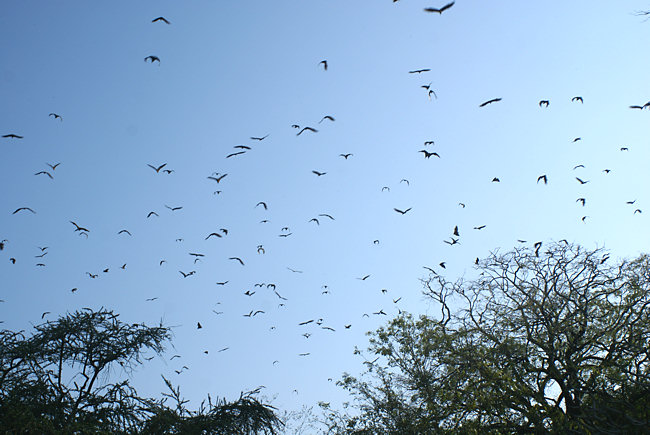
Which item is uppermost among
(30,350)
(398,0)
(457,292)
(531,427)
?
(398,0)

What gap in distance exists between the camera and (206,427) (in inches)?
686

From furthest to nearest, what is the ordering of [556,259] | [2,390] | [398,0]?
[556,259], [2,390], [398,0]

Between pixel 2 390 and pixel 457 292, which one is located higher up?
pixel 457 292

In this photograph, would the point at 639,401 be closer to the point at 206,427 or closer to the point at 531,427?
the point at 531,427

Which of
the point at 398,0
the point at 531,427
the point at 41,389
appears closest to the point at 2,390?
the point at 41,389

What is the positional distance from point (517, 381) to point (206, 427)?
12622mm

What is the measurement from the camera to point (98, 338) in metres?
20.6

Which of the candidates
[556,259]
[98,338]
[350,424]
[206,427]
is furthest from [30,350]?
[556,259]

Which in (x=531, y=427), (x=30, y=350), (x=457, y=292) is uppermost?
(x=457, y=292)

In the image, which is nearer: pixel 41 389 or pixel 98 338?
pixel 41 389

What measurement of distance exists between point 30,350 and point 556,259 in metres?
24.3

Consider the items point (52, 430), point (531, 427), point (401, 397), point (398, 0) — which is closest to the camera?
point (398, 0)

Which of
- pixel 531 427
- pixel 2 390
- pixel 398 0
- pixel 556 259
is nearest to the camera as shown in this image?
pixel 398 0

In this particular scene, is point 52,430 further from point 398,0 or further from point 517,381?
point 517,381
